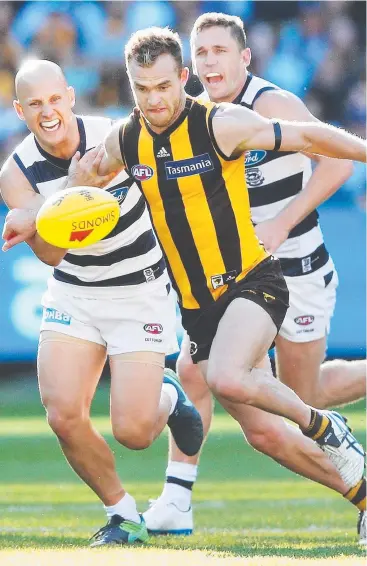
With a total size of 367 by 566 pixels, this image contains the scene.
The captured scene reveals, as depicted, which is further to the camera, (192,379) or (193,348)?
(192,379)

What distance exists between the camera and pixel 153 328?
6133mm

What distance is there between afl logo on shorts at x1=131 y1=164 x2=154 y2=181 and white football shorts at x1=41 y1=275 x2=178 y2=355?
0.76 m

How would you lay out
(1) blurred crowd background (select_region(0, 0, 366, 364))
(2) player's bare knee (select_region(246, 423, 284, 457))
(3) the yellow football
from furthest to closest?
(1) blurred crowd background (select_region(0, 0, 366, 364)) → (2) player's bare knee (select_region(246, 423, 284, 457)) → (3) the yellow football

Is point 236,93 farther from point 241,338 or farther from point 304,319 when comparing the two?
point 241,338

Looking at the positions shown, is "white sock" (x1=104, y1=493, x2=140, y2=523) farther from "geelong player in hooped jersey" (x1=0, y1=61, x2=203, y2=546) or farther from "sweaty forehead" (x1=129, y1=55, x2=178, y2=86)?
"sweaty forehead" (x1=129, y1=55, x2=178, y2=86)

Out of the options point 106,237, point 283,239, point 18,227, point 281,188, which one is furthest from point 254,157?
point 18,227

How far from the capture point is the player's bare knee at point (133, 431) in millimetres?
5887

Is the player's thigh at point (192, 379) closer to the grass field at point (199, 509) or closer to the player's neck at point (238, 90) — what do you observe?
the grass field at point (199, 509)

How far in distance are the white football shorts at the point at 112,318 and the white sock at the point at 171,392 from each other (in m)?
0.32

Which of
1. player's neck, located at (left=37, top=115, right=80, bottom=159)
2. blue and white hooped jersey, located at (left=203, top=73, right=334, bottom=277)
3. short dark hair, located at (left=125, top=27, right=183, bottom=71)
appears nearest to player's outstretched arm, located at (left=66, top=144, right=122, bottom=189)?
player's neck, located at (left=37, top=115, right=80, bottom=159)

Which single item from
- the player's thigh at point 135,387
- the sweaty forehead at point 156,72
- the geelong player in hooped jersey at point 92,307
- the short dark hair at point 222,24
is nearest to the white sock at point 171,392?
the geelong player in hooped jersey at point 92,307

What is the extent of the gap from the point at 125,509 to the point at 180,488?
552mm

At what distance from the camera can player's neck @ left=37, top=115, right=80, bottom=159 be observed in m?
5.87

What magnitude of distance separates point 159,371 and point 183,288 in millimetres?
569
